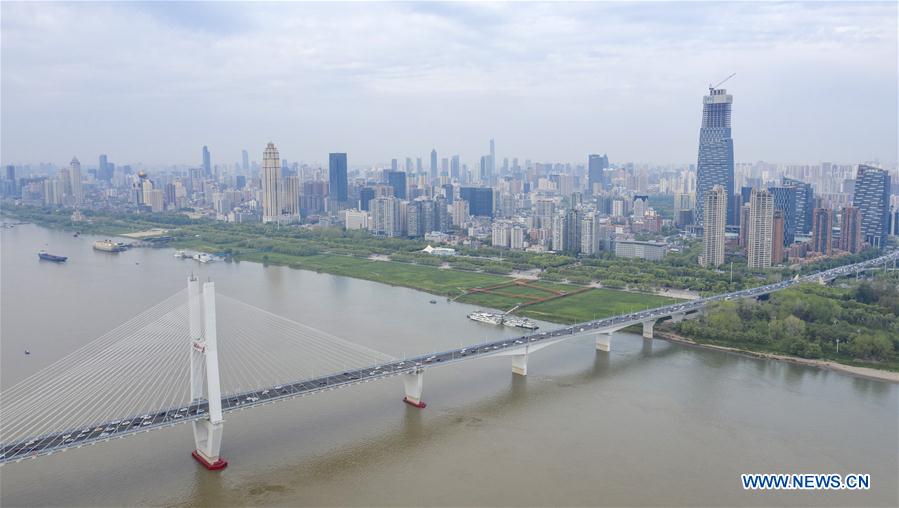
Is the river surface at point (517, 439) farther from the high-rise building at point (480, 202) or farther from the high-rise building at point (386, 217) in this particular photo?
the high-rise building at point (480, 202)

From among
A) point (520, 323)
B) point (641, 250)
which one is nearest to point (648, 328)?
point (520, 323)

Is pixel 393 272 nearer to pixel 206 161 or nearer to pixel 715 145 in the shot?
pixel 715 145

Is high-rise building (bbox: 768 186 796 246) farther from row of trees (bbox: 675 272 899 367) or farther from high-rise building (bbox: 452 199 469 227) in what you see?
high-rise building (bbox: 452 199 469 227)

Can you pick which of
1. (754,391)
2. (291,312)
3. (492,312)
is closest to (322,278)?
(291,312)

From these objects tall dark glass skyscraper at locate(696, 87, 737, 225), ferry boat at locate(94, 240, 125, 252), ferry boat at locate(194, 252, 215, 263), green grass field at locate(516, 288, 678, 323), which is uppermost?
tall dark glass skyscraper at locate(696, 87, 737, 225)

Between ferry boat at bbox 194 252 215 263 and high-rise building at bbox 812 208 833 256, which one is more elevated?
high-rise building at bbox 812 208 833 256

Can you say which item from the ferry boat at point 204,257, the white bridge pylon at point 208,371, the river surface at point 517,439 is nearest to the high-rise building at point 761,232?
the river surface at point 517,439

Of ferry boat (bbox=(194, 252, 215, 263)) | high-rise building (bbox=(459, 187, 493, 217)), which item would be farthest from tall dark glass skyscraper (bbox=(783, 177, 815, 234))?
ferry boat (bbox=(194, 252, 215, 263))
